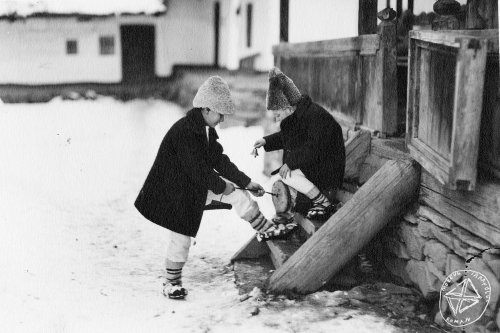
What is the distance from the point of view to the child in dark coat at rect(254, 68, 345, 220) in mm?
4977

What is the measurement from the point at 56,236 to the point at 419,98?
3.92 metres

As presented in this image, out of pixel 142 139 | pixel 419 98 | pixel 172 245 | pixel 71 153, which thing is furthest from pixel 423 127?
pixel 142 139

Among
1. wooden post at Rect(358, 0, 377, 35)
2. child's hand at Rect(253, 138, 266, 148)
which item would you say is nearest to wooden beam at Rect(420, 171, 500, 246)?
child's hand at Rect(253, 138, 266, 148)

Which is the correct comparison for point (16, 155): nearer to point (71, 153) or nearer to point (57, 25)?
point (71, 153)

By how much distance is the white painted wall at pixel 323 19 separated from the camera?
10977 mm

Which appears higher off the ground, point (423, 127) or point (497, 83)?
point (497, 83)

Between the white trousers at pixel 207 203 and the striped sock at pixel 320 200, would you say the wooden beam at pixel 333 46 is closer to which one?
the striped sock at pixel 320 200

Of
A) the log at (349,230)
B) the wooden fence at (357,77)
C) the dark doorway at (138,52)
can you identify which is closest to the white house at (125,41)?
the dark doorway at (138,52)

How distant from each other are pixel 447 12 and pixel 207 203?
2.22 m

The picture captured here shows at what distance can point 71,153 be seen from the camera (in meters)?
11.6

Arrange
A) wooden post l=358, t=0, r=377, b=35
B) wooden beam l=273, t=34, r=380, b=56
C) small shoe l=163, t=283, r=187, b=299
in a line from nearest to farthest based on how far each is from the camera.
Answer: small shoe l=163, t=283, r=187, b=299
wooden beam l=273, t=34, r=380, b=56
wooden post l=358, t=0, r=377, b=35

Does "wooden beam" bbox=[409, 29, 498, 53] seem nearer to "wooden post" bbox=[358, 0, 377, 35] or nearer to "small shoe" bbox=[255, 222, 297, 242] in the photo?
"small shoe" bbox=[255, 222, 297, 242]

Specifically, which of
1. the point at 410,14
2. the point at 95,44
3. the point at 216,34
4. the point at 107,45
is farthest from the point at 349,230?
the point at 107,45

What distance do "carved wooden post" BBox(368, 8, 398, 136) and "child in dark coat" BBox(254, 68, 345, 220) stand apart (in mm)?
486
